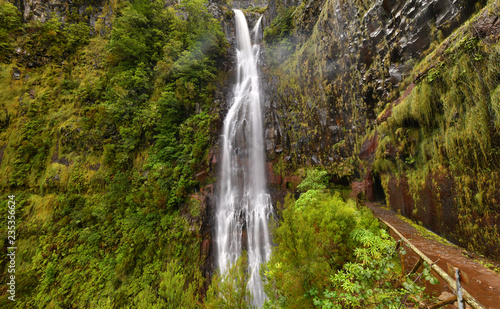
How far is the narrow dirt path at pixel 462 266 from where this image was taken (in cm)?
234

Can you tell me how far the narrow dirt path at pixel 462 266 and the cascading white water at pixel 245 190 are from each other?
718cm

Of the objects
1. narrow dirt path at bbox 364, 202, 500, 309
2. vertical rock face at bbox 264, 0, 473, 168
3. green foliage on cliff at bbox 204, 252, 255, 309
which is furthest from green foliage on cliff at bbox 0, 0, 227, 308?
narrow dirt path at bbox 364, 202, 500, 309

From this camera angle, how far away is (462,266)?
296 cm

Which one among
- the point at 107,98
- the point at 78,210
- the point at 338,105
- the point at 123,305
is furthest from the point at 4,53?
the point at 338,105

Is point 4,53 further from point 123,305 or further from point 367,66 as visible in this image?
point 367,66

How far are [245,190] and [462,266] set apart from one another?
9561mm

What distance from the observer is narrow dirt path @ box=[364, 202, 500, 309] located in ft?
7.66

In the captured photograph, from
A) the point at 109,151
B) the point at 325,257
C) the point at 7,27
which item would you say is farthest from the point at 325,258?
the point at 7,27

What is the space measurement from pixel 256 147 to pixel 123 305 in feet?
36.3

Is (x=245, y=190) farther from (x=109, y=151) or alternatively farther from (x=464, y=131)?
(x=109, y=151)

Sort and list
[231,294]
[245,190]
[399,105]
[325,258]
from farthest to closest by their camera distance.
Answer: [245,190] → [399,105] → [231,294] → [325,258]

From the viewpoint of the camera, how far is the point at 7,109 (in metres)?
12.6

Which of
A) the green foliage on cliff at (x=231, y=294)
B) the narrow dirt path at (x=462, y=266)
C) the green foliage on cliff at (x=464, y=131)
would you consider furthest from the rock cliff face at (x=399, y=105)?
the green foliage on cliff at (x=231, y=294)

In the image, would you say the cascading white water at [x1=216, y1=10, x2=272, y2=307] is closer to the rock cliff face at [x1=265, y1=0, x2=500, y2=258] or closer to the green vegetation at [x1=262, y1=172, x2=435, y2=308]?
the rock cliff face at [x1=265, y1=0, x2=500, y2=258]
